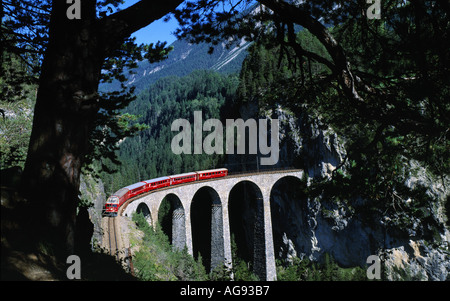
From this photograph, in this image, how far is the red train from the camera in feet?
73.6

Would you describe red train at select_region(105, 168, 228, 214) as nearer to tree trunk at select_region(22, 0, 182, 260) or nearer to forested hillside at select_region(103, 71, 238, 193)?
tree trunk at select_region(22, 0, 182, 260)

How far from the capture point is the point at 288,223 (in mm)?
44812

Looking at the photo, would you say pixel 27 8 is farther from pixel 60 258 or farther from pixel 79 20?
pixel 60 258

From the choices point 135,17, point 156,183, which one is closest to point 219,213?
point 156,183

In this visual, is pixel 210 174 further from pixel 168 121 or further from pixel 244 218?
pixel 168 121

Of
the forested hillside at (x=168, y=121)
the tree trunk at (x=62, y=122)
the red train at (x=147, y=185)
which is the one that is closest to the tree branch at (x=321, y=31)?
the tree trunk at (x=62, y=122)

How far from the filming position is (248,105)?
54438mm

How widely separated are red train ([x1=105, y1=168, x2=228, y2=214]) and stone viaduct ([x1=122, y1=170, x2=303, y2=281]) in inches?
46.0

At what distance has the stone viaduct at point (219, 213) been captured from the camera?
27853 millimetres

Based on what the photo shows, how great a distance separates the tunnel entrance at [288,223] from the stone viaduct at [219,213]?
234 inches

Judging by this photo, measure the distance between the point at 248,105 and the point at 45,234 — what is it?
5282cm

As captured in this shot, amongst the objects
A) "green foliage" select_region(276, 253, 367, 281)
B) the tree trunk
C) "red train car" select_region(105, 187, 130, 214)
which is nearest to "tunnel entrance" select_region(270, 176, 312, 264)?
"green foliage" select_region(276, 253, 367, 281)

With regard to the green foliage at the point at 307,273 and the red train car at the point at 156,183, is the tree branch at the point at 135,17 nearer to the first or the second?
the green foliage at the point at 307,273
